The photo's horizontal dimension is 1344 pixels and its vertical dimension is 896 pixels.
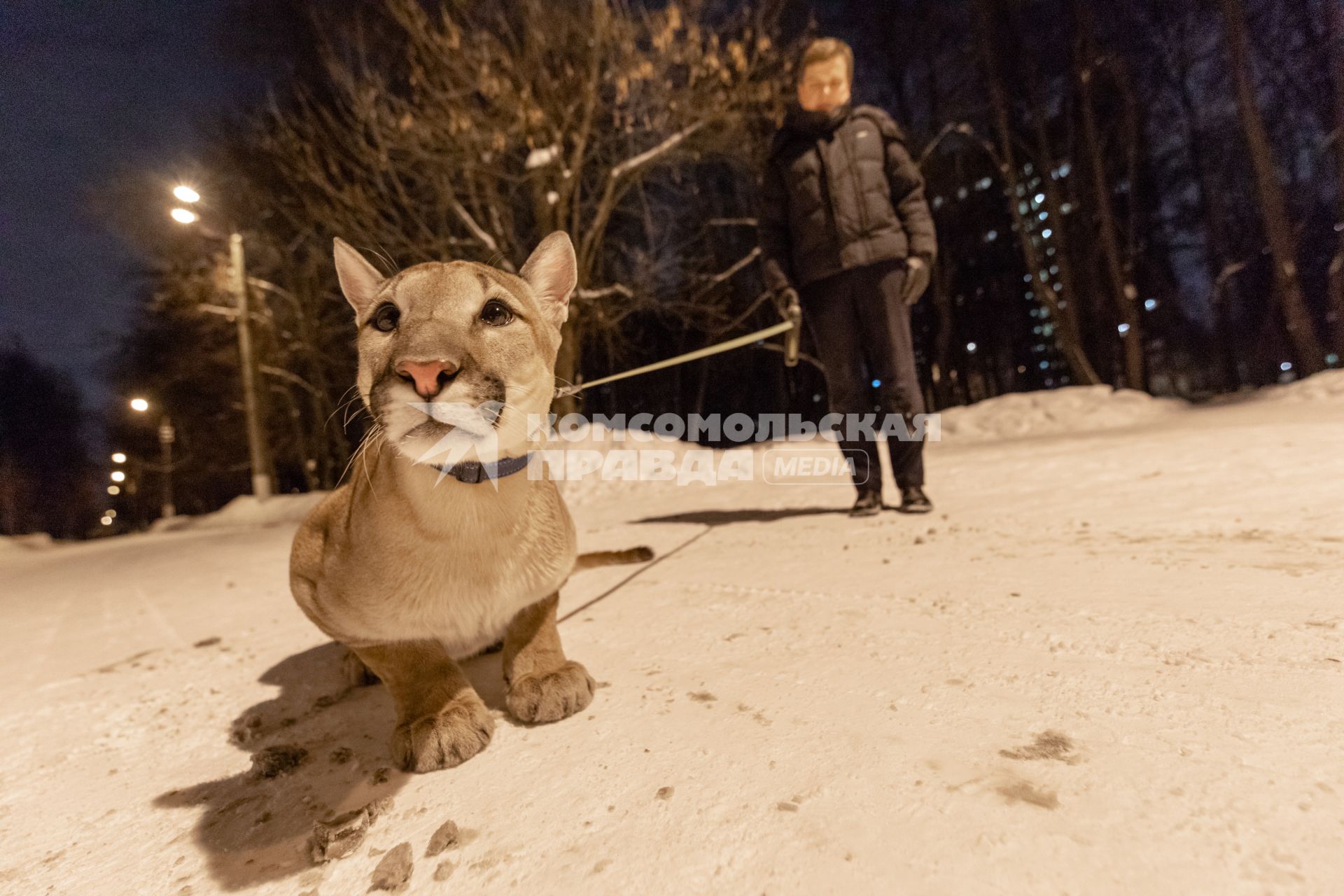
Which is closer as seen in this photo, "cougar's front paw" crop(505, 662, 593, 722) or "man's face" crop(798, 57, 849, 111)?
"cougar's front paw" crop(505, 662, 593, 722)

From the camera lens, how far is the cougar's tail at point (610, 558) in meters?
2.55

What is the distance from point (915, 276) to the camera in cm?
358

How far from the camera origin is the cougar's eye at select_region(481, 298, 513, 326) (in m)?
1.49

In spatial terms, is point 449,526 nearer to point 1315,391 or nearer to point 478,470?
point 478,470

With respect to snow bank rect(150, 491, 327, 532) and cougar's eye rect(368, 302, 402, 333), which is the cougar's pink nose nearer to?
cougar's eye rect(368, 302, 402, 333)

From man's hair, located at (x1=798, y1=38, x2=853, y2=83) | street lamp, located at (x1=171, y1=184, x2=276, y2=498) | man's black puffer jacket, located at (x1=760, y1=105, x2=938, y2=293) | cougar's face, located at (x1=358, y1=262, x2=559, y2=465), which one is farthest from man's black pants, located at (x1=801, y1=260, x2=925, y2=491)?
street lamp, located at (x1=171, y1=184, x2=276, y2=498)

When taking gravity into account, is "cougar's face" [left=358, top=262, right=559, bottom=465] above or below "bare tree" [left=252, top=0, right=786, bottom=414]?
below

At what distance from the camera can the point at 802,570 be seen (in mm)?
2578

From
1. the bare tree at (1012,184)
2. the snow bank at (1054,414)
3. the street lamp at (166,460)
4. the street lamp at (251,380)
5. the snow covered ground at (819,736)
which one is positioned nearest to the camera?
the snow covered ground at (819,736)

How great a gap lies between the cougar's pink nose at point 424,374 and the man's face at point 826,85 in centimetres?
338

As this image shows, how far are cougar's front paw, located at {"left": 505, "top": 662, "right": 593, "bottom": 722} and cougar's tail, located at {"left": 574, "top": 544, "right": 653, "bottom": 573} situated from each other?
38.2 inches

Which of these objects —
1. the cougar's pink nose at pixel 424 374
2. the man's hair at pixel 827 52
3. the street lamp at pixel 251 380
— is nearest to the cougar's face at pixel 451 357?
the cougar's pink nose at pixel 424 374

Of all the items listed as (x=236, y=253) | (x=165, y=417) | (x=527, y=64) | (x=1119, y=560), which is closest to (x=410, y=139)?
(x=527, y=64)

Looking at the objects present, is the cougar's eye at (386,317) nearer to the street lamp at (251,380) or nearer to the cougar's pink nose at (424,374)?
the cougar's pink nose at (424,374)
